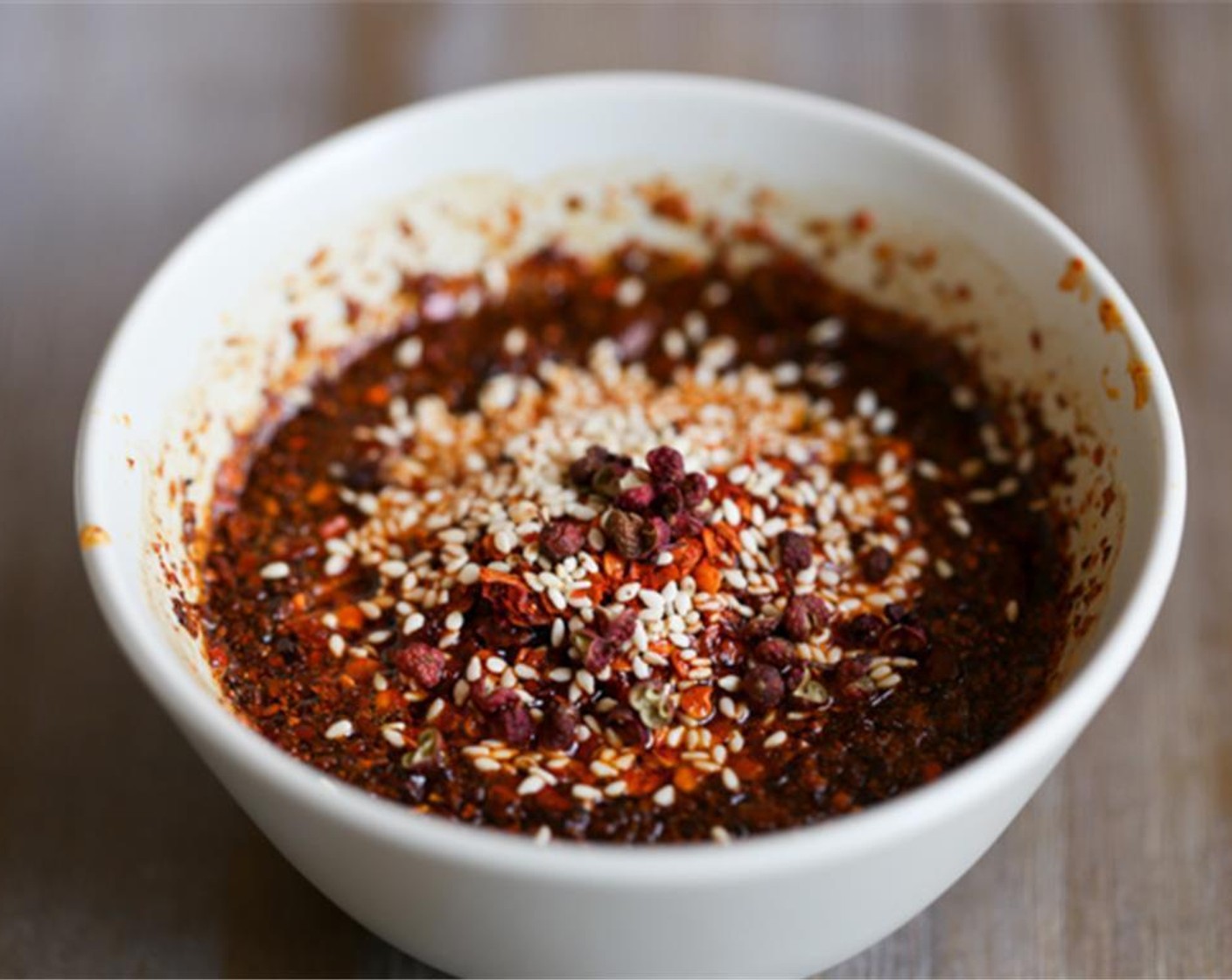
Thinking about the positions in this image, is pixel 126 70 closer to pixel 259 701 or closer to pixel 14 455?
pixel 14 455

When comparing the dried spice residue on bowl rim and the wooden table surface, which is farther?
the wooden table surface

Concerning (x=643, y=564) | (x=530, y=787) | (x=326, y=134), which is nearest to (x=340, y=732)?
(x=530, y=787)

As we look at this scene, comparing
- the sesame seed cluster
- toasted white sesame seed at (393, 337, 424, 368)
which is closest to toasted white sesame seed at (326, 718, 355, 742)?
the sesame seed cluster

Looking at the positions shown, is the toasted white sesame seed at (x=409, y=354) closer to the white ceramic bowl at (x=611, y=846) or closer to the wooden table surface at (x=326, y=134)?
the white ceramic bowl at (x=611, y=846)

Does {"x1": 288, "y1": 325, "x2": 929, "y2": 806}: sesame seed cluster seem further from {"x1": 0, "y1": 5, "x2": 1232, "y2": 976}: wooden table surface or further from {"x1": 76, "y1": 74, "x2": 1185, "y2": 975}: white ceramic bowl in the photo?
{"x1": 0, "y1": 5, "x2": 1232, "y2": 976}: wooden table surface

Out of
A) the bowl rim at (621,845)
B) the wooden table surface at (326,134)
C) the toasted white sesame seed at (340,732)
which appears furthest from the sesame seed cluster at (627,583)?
the wooden table surface at (326,134)

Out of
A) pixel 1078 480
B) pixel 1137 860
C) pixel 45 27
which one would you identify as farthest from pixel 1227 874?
pixel 45 27

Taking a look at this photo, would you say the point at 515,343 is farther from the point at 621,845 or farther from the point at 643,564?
the point at 621,845
